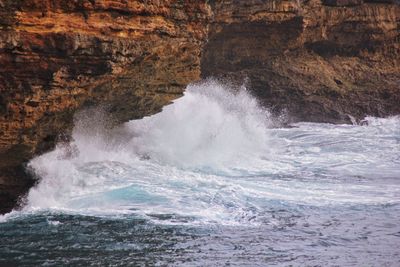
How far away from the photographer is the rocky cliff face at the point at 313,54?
2245 centimetres

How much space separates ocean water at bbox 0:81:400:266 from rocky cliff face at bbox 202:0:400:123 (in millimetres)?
3385

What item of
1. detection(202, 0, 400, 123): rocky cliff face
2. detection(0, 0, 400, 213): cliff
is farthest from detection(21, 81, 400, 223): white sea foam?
detection(202, 0, 400, 123): rocky cliff face

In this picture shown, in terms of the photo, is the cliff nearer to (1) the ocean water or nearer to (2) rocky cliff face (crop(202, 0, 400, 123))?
(2) rocky cliff face (crop(202, 0, 400, 123))

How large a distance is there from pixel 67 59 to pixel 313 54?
48.5 ft

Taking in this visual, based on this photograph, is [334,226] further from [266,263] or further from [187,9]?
[187,9]

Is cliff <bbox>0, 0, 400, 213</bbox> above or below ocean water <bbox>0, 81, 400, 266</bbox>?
above

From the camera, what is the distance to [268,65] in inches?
919

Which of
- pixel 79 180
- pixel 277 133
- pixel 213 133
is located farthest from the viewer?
pixel 277 133

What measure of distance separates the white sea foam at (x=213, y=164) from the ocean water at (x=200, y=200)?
0.03 m

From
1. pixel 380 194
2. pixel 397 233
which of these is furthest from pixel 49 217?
pixel 380 194

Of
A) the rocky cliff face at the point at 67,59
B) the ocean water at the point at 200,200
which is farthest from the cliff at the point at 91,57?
the ocean water at the point at 200,200

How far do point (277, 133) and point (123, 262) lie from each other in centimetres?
1299

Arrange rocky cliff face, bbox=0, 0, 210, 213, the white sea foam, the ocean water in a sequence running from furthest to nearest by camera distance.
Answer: the white sea foam
rocky cliff face, bbox=0, 0, 210, 213
the ocean water

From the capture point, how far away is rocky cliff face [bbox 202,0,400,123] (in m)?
22.5
